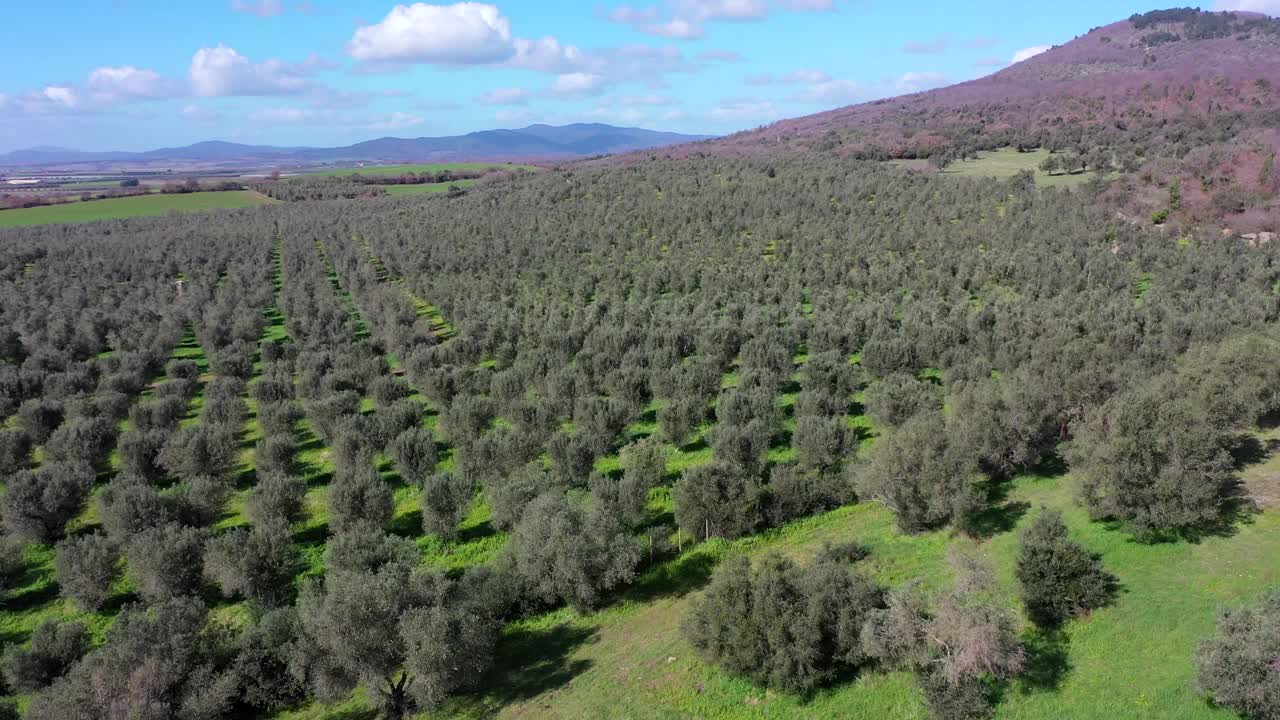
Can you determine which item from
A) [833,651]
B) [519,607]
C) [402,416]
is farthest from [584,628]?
[402,416]

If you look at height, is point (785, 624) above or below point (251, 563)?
above

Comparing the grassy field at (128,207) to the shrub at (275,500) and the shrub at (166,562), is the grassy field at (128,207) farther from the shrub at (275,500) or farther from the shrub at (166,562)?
the shrub at (166,562)

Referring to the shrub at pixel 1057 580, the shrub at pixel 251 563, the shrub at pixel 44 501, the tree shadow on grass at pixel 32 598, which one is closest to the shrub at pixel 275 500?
the shrub at pixel 251 563

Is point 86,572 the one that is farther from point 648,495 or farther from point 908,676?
point 908,676

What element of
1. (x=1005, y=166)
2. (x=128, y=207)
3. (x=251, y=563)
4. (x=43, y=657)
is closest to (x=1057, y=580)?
(x=251, y=563)

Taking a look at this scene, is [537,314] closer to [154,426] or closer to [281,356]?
[281,356]

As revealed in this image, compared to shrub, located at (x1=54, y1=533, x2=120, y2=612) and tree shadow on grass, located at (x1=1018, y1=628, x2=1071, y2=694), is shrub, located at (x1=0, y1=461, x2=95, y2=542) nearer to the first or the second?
shrub, located at (x1=54, y1=533, x2=120, y2=612)
